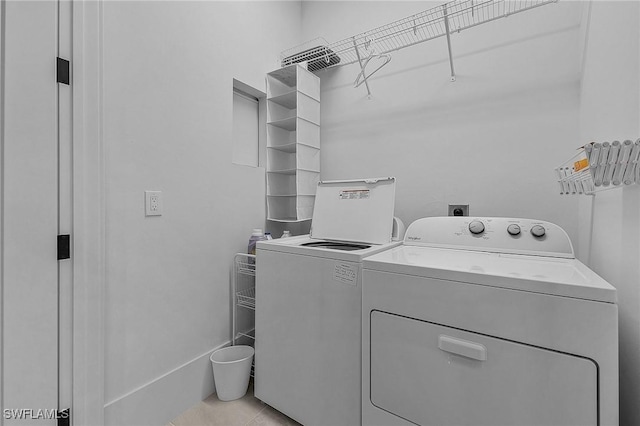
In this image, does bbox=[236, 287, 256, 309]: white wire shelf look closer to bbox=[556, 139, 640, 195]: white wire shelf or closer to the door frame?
the door frame

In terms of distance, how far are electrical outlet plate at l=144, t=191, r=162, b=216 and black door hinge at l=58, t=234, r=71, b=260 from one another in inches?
12.8

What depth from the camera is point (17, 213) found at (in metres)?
1.07

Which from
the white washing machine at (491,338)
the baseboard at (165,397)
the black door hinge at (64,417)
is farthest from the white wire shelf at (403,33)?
the black door hinge at (64,417)

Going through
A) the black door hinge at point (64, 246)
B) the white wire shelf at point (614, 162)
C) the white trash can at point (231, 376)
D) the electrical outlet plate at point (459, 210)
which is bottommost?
the white trash can at point (231, 376)

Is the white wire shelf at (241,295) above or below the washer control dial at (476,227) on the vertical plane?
below

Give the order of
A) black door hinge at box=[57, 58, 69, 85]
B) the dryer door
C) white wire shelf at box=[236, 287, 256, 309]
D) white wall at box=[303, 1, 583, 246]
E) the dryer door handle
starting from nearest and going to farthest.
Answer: the dryer door
the dryer door handle
black door hinge at box=[57, 58, 69, 85]
white wall at box=[303, 1, 583, 246]
white wire shelf at box=[236, 287, 256, 309]

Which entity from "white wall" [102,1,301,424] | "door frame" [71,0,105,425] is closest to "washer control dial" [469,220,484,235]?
"white wall" [102,1,301,424]

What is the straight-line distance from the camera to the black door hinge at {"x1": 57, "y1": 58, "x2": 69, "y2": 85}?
116 cm

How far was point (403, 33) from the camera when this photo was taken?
198cm

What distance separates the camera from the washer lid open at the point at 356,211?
1679mm

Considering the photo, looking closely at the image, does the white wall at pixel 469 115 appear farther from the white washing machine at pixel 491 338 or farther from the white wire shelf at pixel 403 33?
the white washing machine at pixel 491 338

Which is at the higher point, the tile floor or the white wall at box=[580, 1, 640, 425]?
the white wall at box=[580, 1, 640, 425]

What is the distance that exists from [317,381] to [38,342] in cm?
116
